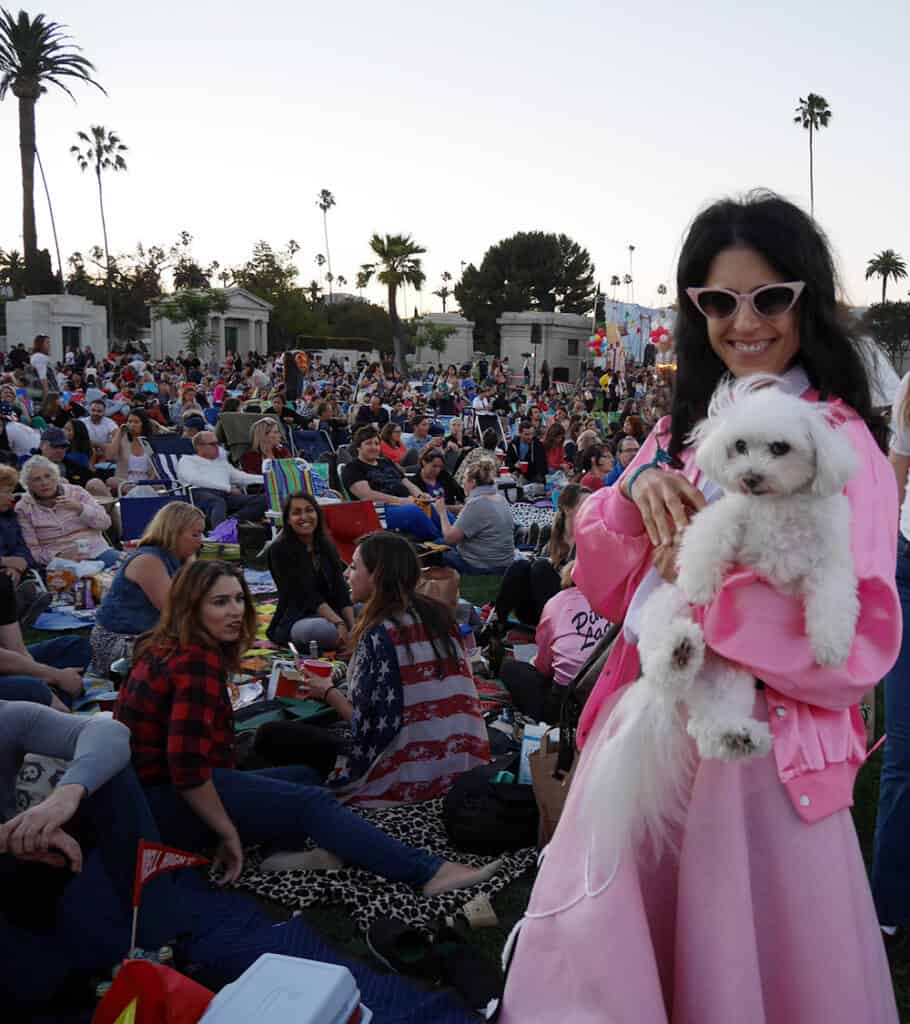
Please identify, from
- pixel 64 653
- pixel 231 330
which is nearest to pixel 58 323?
pixel 231 330

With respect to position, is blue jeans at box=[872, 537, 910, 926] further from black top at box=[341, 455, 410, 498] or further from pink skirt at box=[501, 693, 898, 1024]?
black top at box=[341, 455, 410, 498]

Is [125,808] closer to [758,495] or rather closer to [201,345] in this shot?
[758,495]

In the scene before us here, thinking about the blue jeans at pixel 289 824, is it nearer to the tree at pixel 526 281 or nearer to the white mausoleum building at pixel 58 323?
the white mausoleum building at pixel 58 323

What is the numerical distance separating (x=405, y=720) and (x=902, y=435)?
8.22 feet

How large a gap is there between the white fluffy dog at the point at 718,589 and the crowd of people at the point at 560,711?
0.14 ft

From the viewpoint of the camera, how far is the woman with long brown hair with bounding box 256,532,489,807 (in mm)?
4223

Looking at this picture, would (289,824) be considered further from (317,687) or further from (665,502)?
(665,502)

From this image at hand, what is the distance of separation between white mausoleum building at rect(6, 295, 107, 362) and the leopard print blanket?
3676cm

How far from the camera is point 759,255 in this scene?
1.69 metres

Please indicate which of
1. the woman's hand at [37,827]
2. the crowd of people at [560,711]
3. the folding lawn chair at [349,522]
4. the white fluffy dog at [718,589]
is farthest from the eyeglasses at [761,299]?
the folding lawn chair at [349,522]

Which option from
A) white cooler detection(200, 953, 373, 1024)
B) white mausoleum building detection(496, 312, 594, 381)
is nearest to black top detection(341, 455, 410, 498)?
white cooler detection(200, 953, 373, 1024)

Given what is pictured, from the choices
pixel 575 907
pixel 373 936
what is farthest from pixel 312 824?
pixel 575 907

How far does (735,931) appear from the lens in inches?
55.7

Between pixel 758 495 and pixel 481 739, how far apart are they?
10.8ft
